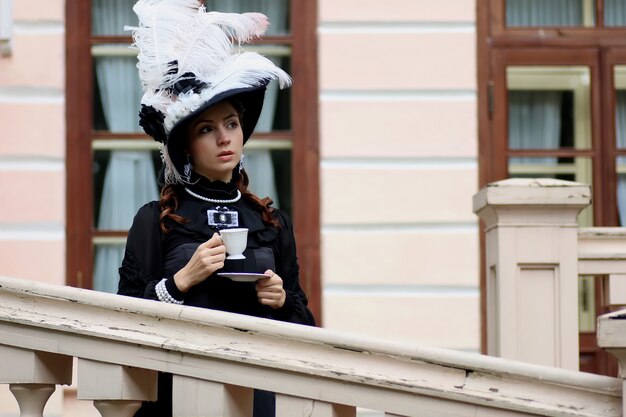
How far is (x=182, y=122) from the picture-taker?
277 centimetres

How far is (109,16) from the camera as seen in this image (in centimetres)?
582

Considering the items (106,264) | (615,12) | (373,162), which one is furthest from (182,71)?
(615,12)

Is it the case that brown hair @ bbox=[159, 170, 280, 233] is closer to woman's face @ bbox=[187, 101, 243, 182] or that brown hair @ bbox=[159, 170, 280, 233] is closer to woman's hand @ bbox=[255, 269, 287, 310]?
woman's face @ bbox=[187, 101, 243, 182]

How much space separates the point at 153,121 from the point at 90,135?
296 cm

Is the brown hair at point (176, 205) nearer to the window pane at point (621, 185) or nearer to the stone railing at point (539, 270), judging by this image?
the stone railing at point (539, 270)

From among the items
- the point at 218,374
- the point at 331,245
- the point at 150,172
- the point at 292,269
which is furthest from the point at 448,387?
the point at 150,172

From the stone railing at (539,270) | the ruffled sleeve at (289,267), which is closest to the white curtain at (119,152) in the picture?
the stone railing at (539,270)

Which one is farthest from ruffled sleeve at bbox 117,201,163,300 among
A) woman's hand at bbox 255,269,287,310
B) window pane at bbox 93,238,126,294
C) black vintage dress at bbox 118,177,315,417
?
window pane at bbox 93,238,126,294

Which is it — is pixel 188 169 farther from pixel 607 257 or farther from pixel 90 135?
pixel 90 135

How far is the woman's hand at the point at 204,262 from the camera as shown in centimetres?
258

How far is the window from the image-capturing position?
5.79 meters

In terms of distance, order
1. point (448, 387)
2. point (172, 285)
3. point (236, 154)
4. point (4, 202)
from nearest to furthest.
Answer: point (448, 387) < point (172, 285) < point (236, 154) < point (4, 202)

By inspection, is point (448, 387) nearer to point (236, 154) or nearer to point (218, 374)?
point (218, 374)

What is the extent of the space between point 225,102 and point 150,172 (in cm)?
311
